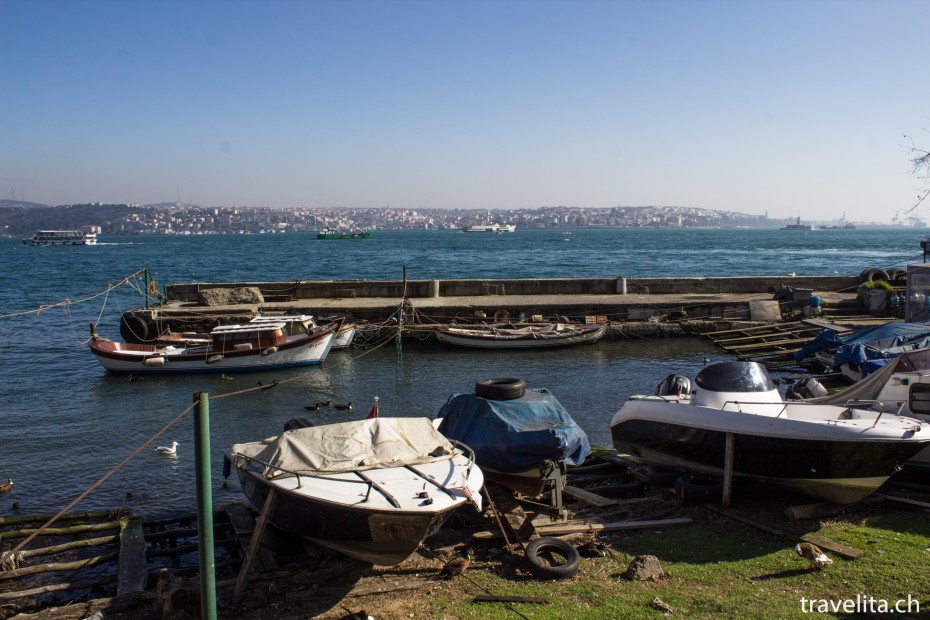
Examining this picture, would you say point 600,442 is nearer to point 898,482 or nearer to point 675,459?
point 675,459

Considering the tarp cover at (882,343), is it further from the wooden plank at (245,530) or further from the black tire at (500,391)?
the wooden plank at (245,530)

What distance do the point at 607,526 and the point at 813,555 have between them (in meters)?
2.42

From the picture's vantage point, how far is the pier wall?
3531 cm

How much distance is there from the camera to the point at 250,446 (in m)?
10.5

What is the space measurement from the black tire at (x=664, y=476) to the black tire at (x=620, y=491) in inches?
9.1

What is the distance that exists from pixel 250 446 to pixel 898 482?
9.38m

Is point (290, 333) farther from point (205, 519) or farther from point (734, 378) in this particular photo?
point (205, 519)

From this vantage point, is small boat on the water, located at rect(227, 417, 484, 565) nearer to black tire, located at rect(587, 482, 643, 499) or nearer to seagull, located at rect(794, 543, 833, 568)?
black tire, located at rect(587, 482, 643, 499)

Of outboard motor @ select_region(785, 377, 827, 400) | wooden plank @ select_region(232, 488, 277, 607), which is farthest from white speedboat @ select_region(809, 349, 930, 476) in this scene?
wooden plank @ select_region(232, 488, 277, 607)

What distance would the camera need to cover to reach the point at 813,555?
8.42 metres

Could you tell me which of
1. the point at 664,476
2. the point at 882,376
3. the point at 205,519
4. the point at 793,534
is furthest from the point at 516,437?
the point at 882,376

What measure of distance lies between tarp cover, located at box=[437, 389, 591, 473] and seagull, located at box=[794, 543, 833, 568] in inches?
128

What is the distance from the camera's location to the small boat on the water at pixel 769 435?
9711mm

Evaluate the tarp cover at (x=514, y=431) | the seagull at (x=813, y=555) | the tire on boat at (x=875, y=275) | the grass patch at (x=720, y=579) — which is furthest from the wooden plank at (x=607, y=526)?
the tire on boat at (x=875, y=275)
